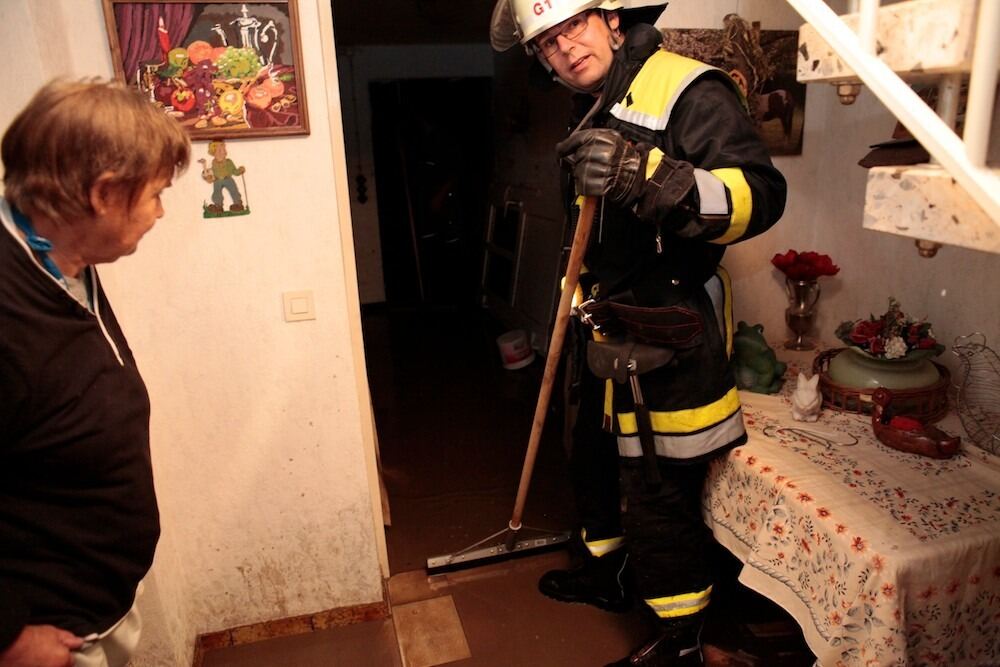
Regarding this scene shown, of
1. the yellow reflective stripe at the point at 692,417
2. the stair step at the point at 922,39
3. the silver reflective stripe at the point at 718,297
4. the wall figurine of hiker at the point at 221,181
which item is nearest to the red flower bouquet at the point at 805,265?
the silver reflective stripe at the point at 718,297

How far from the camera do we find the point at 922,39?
2.74 feet

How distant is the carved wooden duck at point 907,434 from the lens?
1632 millimetres

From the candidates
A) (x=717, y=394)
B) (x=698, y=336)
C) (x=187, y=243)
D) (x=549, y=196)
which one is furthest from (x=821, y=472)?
(x=549, y=196)

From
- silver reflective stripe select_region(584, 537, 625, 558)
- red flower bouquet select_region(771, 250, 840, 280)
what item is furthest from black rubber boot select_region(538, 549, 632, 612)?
red flower bouquet select_region(771, 250, 840, 280)

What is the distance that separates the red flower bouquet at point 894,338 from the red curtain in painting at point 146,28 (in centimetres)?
193

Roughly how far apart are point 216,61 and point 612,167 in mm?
1000

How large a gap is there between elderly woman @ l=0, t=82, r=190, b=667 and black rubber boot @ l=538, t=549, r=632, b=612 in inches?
57.6

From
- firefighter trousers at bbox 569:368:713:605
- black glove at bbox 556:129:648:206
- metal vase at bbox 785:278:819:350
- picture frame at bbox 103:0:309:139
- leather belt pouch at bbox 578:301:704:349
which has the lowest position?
firefighter trousers at bbox 569:368:713:605

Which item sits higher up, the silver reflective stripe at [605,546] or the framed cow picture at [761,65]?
the framed cow picture at [761,65]

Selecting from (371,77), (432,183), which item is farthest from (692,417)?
(371,77)

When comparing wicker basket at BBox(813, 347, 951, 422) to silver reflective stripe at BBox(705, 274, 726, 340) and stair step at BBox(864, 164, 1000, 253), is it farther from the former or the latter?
stair step at BBox(864, 164, 1000, 253)

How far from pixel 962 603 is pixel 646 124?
122cm

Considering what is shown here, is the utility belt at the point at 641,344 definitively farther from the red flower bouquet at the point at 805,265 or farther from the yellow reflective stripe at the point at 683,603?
the red flower bouquet at the point at 805,265

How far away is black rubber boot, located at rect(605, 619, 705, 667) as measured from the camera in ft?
6.04
